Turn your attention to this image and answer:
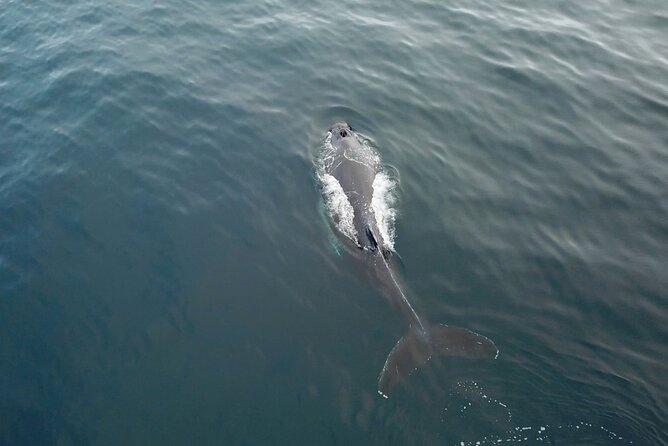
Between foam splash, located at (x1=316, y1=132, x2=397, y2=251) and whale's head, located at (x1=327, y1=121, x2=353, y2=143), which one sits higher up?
whale's head, located at (x1=327, y1=121, x2=353, y2=143)

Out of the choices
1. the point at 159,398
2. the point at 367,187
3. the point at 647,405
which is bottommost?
the point at 159,398

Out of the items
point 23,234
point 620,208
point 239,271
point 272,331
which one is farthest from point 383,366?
point 23,234

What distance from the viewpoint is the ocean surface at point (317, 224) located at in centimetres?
1792

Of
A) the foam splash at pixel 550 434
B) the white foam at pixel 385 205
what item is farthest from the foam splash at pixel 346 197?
the foam splash at pixel 550 434

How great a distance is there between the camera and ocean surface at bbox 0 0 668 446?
17.9 m

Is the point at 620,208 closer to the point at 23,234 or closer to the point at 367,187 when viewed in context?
the point at 367,187

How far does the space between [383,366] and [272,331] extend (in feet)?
14.7

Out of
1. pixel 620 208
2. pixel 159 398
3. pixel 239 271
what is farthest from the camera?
pixel 620 208

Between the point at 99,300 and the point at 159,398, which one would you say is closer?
the point at 159,398

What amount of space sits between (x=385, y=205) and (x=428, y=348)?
25.4 ft

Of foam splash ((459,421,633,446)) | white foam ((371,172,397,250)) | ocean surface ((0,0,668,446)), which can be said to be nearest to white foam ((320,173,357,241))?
ocean surface ((0,0,668,446))

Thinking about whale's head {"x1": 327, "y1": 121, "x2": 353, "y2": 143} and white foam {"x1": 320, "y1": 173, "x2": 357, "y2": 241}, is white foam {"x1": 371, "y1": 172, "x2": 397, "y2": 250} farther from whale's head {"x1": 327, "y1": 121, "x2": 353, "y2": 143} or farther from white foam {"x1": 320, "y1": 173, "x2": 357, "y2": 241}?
whale's head {"x1": 327, "y1": 121, "x2": 353, "y2": 143}

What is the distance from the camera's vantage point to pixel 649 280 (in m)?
20.9

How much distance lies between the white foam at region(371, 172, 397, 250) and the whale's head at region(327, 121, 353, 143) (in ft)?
10.3
